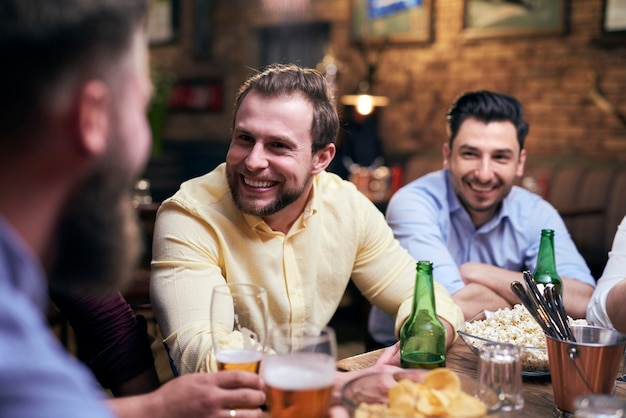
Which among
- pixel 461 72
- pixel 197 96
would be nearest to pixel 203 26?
pixel 197 96

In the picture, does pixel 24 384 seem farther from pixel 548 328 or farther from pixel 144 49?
pixel 548 328

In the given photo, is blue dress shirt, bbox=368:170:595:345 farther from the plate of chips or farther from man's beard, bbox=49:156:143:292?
man's beard, bbox=49:156:143:292

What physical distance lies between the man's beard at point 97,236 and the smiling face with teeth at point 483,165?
1.85 metres

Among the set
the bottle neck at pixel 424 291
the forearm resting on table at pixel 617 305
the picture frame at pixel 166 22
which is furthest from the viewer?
the picture frame at pixel 166 22

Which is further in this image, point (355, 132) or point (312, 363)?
point (355, 132)

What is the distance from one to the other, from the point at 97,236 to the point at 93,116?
13cm

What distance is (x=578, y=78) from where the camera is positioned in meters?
5.48

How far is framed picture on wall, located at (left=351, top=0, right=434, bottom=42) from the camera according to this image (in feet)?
21.2

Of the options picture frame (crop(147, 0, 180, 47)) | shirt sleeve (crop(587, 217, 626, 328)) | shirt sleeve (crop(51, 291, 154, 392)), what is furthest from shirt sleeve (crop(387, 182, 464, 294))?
picture frame (crop(147, 0, 180, 47))

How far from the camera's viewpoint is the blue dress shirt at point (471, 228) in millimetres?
2363

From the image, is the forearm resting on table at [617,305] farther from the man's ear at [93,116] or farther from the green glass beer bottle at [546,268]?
the man's ear at [93,116]

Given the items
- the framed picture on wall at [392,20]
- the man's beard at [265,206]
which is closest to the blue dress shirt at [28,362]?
the man's beard at [265,206]

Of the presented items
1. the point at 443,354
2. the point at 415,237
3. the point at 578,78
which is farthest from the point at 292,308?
the point at 578,78

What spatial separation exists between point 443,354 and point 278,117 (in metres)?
0.69
